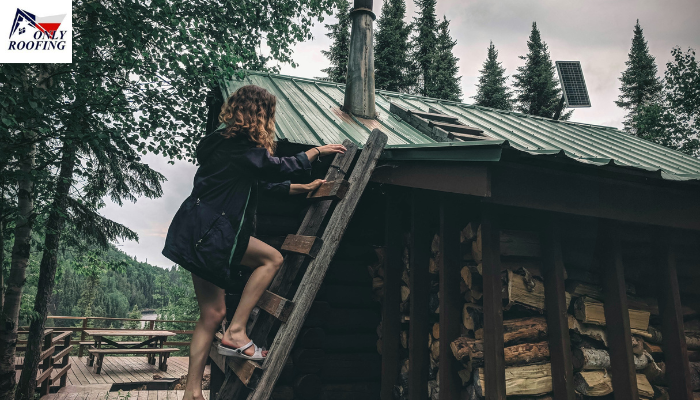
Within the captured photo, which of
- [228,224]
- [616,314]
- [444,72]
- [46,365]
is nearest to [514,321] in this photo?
[616,314]

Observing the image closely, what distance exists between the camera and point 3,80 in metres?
3.90

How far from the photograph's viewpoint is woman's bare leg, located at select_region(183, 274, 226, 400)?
2.29m

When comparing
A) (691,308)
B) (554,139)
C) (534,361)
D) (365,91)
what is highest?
(365,91)

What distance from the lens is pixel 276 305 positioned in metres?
2.43

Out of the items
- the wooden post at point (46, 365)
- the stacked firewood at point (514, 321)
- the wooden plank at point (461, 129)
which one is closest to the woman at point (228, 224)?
the stacked firewood at point (514, 321)

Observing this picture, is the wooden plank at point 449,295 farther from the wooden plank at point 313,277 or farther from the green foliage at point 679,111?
the green foliage at point 679,111

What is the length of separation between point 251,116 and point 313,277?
1.12 meters

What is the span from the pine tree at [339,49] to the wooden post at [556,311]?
19837 millimetres

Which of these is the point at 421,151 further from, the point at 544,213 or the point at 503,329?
the point at 503,329

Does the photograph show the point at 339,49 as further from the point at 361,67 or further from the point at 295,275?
the point at 295,275

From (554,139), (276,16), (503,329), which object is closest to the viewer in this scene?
(503,329)

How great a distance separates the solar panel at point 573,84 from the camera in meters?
8.85

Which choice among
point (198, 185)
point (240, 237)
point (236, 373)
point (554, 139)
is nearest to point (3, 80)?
point (198, 185)

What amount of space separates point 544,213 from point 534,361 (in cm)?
109
